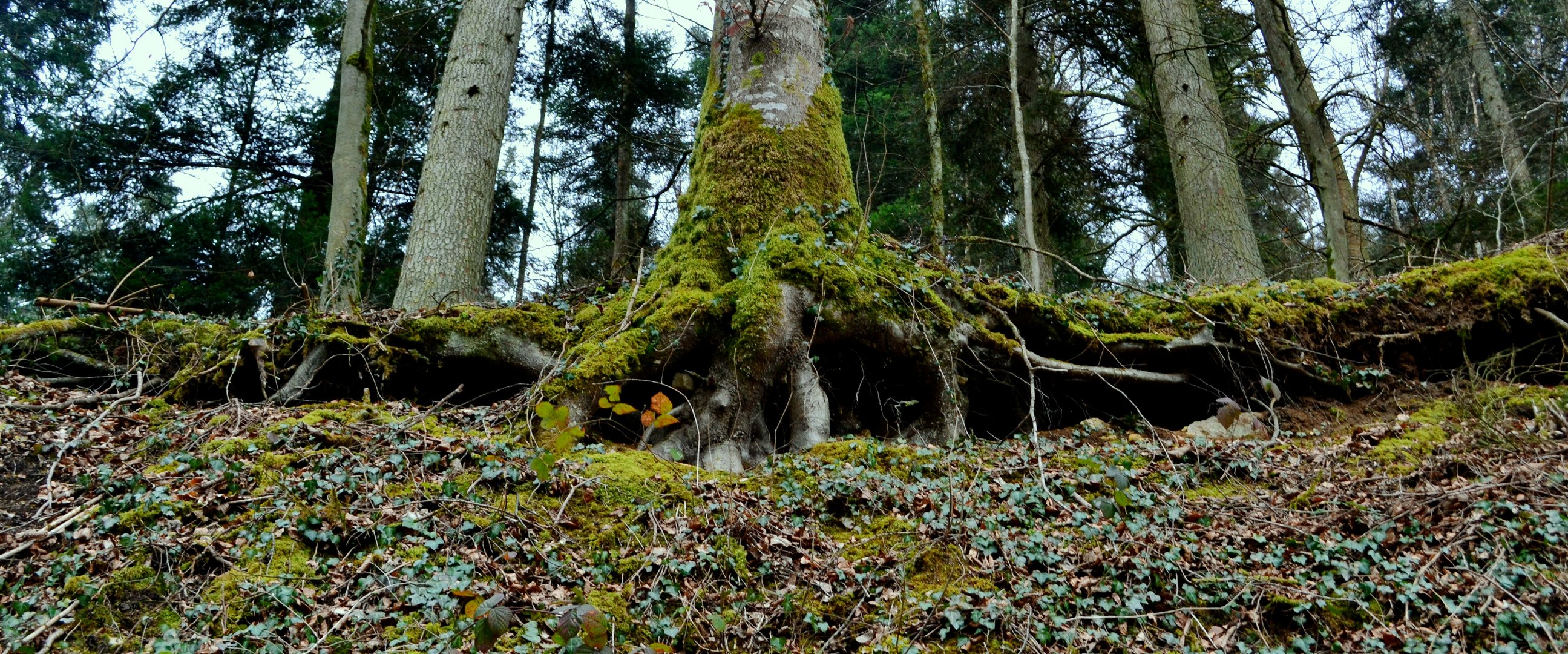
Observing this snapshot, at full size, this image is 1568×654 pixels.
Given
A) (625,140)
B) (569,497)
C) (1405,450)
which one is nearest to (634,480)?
(569,497)

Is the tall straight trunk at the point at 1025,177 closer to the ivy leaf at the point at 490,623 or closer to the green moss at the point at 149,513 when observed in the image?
the ivy leaf at the point at 490,623

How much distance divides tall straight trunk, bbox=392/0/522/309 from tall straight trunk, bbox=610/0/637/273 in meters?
4.50

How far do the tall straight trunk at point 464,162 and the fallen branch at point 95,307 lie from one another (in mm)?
1729

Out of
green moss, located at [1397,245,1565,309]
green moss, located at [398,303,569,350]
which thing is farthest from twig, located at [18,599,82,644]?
green moss, located at [1397,245,1565,309]

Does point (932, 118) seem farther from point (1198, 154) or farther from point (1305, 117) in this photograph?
point (1305, 117)

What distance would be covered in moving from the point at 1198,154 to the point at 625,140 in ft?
29.9

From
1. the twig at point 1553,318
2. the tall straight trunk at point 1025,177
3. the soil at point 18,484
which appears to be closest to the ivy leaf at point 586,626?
A: the soil at point 18,484

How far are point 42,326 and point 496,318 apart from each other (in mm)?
2948

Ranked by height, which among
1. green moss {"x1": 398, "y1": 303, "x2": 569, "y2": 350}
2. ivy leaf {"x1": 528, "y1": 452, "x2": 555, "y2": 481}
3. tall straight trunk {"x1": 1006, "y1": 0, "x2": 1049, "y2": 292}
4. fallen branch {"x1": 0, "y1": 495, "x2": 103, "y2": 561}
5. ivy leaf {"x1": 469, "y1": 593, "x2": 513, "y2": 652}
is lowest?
ivy leaf {"x1": 469, "y1": 593, "x2": 513, "y2": 652}

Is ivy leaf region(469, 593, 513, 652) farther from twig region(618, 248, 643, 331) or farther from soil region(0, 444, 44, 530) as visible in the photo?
twig region(618, 248, 643, 331)

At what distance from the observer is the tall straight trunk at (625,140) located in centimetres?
1387

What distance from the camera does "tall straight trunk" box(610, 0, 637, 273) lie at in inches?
546

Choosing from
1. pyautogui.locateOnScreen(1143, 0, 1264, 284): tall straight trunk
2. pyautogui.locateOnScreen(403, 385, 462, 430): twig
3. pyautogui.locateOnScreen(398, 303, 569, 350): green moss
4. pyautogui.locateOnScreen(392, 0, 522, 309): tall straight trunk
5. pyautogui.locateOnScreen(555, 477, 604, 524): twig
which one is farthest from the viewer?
pyautogui.locateOnScreen(1143, 0, 1264, 284): tall straight trunk

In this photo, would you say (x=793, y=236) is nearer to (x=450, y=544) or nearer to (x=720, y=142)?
(x=720, y=142)
